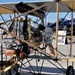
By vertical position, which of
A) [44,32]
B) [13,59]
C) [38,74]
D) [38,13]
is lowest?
[38,74]

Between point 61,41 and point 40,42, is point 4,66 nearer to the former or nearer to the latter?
point 40,42

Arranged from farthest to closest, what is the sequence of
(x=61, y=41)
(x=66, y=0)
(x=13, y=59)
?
(x=61, y=41)
(x=13, y=59)
(x=66, y=0)

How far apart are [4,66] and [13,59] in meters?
0.64

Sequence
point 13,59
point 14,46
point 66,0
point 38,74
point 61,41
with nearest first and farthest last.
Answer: point 66,0 < point 14,46 < point 13,59 < point 38,74 < point 61,41

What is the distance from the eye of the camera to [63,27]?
83.7ft

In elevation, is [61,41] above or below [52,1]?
below

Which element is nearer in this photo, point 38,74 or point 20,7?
point 20,7

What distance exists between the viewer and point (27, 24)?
7383 millimetres

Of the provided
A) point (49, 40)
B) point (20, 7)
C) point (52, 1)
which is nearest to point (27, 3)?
point (20, 7)

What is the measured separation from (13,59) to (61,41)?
54.0ft

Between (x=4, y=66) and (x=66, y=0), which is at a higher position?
(x=66, y=0)

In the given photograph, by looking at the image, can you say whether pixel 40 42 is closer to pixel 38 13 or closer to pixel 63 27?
pixel 38 13

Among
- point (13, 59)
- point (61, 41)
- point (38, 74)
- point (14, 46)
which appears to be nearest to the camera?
point (14, 46)

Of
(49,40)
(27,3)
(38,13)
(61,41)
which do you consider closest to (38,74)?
(49,40)
